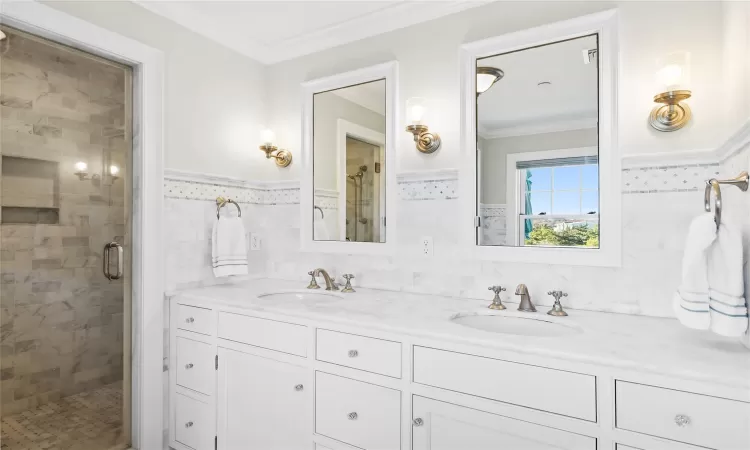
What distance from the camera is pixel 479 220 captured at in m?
2.03

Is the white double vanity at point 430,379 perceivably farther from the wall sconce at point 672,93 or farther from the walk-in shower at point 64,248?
the wall sconce at point 672,93

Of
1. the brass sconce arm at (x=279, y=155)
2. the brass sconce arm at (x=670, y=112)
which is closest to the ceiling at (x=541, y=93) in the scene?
the brass sconce arm at (x=670, y=112)

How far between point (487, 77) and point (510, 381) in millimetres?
1419

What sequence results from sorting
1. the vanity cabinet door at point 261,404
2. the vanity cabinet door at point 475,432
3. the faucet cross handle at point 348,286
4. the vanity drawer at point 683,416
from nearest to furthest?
the vanity drawer at point 683,416
the vanity cabinet door at point 475,432
the vanity cabinet door at point 261,404
the faucet cross handle at point 348,286

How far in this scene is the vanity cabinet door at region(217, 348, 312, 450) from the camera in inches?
69.1

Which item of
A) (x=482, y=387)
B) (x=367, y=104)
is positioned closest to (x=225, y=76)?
(x=367, y=104)

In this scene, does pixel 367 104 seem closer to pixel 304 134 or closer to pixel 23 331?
pixel 304 134

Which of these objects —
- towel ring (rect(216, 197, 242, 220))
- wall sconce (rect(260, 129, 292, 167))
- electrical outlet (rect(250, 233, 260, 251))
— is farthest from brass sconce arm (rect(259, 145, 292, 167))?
electrical outlet (rect(250, 233, 260, 251))

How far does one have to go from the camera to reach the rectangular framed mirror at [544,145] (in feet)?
5.75

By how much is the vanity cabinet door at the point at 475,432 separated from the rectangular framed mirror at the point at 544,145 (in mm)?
803

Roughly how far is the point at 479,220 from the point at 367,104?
3.05ft

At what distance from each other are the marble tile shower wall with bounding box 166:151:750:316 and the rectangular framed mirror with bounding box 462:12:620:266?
69 millimetres

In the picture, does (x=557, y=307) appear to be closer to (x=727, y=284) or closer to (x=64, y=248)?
(x=727, y=284)

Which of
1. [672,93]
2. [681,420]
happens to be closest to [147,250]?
[681,420]
